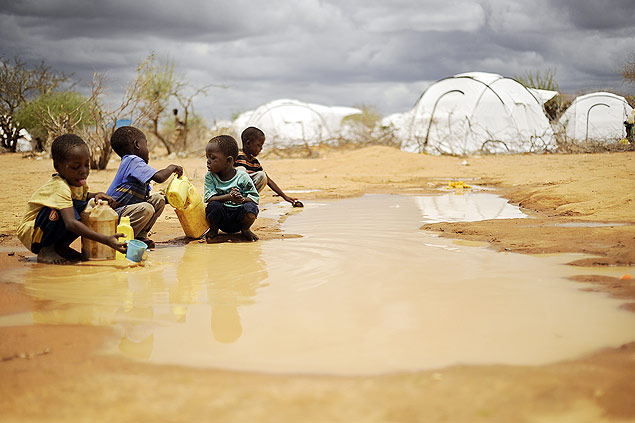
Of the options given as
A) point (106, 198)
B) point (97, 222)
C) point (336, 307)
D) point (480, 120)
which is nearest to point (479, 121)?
point (480, 120)

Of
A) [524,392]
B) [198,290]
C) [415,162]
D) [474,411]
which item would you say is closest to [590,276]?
[524,392]

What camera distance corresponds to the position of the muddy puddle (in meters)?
2.29

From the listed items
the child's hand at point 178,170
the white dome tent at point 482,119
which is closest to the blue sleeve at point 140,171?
the child's hand at point 178,170

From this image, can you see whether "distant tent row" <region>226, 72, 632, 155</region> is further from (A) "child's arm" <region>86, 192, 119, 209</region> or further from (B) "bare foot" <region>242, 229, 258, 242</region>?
(A) "child's arm" <region>86, 192, 119, 209</region>

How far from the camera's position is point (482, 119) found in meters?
20.4

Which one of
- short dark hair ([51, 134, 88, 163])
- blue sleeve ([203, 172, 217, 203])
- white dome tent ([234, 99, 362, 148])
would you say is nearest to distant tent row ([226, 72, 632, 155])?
white dome tent ([234, 99, 362, 148])

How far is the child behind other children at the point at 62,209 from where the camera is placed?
396 centimetres

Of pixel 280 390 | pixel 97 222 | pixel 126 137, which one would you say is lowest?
pixel 280 390

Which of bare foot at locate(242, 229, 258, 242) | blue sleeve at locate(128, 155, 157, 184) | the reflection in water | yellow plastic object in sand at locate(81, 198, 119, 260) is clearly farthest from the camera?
the reflection in water

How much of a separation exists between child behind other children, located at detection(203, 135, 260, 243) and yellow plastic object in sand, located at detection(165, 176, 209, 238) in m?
0.09

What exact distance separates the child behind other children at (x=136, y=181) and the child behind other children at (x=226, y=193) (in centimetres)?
42

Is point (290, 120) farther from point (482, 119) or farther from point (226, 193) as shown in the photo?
point (226, 193)

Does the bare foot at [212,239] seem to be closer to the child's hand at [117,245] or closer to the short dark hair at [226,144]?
the short dark hair at [226,144]

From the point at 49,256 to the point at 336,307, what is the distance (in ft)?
8.25
